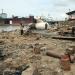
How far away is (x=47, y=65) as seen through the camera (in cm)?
1016

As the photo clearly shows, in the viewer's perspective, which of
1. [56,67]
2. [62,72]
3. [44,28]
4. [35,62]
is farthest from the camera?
[44,28]

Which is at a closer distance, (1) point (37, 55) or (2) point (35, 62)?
(2) point (35, 62)

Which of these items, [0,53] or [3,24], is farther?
[3,24]

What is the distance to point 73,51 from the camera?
11.8m

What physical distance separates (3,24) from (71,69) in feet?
237

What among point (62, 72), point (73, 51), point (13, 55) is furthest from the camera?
point (13, 55)

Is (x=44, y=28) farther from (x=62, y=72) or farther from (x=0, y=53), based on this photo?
(x=62, y=72)

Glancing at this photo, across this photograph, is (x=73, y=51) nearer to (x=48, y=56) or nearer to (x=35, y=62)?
(x=48, y=56)

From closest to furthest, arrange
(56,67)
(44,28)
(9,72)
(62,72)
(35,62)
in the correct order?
(9,72) → (62,72) → (56,67) → (35,62) → (44,28)

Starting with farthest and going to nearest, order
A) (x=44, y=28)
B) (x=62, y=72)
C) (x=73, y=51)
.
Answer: (x=44, y=28)
(x=73, y=51)
(x=62, y=72)

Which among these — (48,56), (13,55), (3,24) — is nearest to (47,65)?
Answer: (48,56)

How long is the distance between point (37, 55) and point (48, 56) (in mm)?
644

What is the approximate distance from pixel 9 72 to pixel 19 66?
2.12 m

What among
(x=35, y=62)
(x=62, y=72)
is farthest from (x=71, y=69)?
(x=35, y=62)
